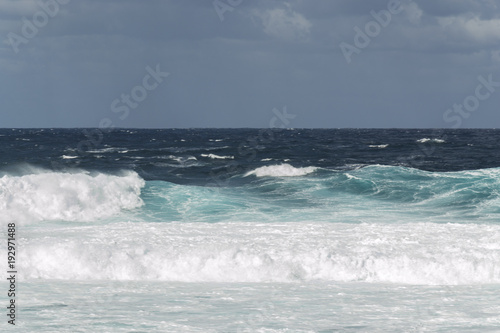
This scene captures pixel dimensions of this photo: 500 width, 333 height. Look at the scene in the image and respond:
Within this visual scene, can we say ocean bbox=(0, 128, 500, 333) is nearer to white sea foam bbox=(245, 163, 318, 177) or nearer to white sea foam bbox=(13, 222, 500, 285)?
white sea foam bbox=(13, 222, 500, 285)

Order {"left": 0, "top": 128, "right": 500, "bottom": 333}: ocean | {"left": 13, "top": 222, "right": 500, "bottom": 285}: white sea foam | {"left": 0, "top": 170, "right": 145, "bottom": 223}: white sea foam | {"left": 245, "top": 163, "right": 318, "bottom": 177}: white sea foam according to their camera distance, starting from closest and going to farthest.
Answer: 1. {"left": 0, "top": 128, "right": 500, "bottom": 333}: ocean
2. {"left": 13, "top": 222, "right": 500, "bottom": 285}: white sea foam
3. {"left": 0, "top": 170, "right": 145, "bottom": 223}: white sea foam
4. {"left": 245, "top": 163, "right": 318, "bottom": 177}: white sea foam

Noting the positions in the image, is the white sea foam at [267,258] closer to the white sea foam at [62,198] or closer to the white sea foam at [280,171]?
the white sea foam at [62,198]

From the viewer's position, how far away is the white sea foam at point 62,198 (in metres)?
19.9

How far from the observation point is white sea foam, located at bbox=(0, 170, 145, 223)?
19.9 meters

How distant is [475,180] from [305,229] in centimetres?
1666

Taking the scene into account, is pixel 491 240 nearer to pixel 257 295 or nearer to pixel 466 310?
pixel 466 310

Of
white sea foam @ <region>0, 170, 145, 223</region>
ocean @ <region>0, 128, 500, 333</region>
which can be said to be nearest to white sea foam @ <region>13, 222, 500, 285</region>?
ocean @ <region>0, 128, 500, 333</region>

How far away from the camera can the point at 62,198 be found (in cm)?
2089

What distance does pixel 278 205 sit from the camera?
23188 mm

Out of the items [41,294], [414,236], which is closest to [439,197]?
[414,236]

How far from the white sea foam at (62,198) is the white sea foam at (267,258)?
5212 millimetres

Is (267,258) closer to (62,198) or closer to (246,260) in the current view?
(246,260)

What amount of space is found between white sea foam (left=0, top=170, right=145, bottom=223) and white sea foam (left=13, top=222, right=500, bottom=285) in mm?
5212

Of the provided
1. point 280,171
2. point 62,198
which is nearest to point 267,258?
point 62,198
